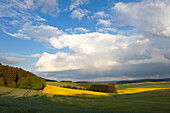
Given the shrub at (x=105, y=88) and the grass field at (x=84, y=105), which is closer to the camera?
the grass field at (x=84, y=105)

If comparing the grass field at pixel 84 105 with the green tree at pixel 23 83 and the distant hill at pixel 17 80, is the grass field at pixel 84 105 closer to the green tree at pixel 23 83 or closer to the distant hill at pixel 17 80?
the green tree at pixel 23 83

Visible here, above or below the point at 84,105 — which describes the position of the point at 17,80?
above

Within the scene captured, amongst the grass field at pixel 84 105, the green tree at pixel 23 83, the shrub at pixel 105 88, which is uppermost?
the green tree at pixel 23 83

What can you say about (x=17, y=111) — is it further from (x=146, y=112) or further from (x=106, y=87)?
(x=106, y=87)

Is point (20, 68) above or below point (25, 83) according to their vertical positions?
above

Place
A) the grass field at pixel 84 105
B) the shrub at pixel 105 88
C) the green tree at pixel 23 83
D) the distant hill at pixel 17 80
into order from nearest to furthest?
the grass field at pixel 84 105 < the green tree at pixel 23 83 < the distant hill at pixel 17 80 < the shrub at pixel 105 88

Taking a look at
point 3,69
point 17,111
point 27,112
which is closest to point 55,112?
point 27,112

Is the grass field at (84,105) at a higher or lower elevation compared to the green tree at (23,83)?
lower

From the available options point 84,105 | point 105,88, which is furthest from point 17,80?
point 105,88

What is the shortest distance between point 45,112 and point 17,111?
305cm

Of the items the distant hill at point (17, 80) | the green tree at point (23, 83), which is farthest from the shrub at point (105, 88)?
the green tree at point (23, 83)

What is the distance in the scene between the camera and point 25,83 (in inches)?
2186

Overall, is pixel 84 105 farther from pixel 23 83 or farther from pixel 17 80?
pixel 17 80

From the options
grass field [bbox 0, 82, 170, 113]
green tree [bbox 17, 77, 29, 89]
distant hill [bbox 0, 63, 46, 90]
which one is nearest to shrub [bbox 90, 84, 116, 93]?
distant hill [bbox 0, 63, 46, 90]
